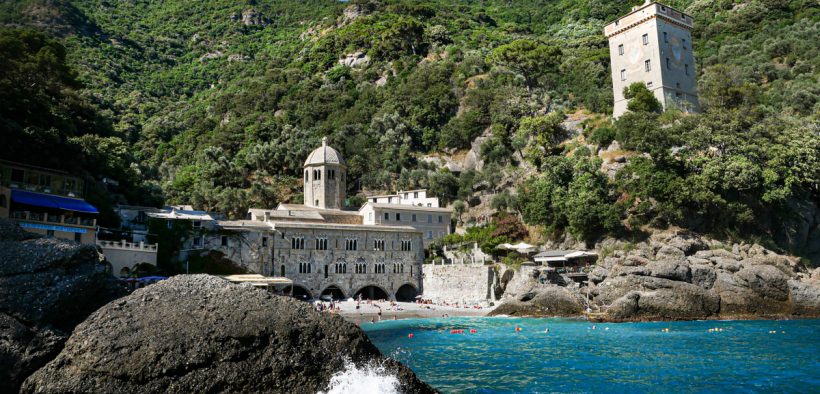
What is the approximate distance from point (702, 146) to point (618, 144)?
7.73 metres

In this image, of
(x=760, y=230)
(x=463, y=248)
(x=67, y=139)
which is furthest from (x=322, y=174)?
(x=760, y=230)

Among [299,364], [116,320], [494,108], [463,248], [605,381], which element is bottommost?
[605,381]

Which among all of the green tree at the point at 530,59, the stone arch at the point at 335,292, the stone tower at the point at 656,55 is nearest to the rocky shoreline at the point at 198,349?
the stone arch at the point at 335,292

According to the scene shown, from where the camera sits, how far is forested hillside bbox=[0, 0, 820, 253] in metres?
45.7

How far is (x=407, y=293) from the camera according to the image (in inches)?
2116

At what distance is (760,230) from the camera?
46.2 meters

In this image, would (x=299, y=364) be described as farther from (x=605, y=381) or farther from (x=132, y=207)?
(x=132, y=207)

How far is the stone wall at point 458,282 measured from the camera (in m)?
47.9

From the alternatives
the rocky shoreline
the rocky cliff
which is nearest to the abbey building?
the rocky cliff

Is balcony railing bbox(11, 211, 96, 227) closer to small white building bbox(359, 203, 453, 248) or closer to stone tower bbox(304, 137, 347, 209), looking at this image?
stone tower bbox(304, 137, 347, 209)

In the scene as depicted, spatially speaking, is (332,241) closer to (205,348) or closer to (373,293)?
(373,293)

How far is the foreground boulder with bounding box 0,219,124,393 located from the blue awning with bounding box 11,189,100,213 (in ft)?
56.1

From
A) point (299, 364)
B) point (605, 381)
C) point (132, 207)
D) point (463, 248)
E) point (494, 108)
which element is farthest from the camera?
point (494, 108)

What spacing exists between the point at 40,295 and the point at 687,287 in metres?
36.1
